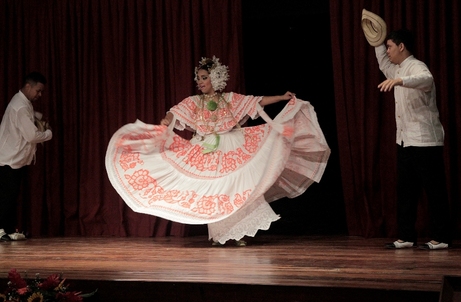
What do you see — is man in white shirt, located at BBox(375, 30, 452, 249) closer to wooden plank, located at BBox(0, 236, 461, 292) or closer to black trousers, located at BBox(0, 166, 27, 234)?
wooden plank, located at BBox(0, 236, 461, 292)

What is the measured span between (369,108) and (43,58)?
10.6 ft

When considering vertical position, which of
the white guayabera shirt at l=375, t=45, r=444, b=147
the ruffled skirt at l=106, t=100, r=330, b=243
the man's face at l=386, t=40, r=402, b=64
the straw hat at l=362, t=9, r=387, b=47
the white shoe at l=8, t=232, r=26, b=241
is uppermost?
the straw hat at l=362, t=9, r=387, b=47

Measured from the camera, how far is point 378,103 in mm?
5316

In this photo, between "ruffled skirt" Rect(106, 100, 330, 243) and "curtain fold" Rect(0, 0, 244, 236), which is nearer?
"ruffled skirt" Rect(106, 100, 330, 243)

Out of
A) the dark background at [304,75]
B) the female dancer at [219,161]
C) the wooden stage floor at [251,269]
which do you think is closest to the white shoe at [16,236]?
the wooden stage floor at [251,269]

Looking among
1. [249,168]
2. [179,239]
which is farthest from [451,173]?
[179,239]

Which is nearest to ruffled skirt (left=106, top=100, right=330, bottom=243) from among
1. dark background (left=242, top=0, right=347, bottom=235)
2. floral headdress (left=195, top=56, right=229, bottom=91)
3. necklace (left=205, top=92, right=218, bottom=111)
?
necklace (left=205, top=92, right=218, bottom=111)

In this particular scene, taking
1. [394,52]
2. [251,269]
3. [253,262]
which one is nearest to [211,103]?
[394,52]

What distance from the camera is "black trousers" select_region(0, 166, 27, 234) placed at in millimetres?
5875

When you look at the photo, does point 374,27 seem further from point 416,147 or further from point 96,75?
point 96,75

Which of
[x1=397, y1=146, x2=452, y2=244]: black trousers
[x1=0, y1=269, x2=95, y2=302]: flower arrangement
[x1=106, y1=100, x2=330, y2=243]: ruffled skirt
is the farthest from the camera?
[x1=106, y1=100, x2=330, y2=243]: ruffled skirt

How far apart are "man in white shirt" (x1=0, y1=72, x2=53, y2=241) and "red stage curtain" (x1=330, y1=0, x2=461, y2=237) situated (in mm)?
2610

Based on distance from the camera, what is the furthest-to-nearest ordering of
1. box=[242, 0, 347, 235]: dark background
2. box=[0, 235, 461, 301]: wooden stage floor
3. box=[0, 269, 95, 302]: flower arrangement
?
box=[242, 0, 347, 235]: dark background → box=[0, 235, 461, 301]: wooden stage floor → box=[0, 269, 95, 302]: flower arrangement

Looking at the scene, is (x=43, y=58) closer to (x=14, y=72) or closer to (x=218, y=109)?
(x=14, y=72)
